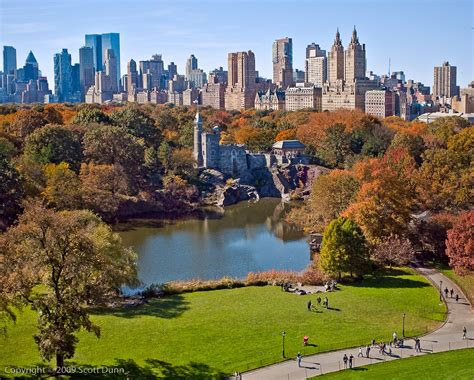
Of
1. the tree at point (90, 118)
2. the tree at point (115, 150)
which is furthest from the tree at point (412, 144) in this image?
the tree at point (90, 118)

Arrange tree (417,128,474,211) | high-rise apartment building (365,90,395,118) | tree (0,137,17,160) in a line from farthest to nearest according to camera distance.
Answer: high-rise apartment building (365,90,395,118), tree (0,137,17,160), tree (417,128,474,211)

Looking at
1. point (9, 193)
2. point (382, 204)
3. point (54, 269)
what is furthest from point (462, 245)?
point (9, 193)

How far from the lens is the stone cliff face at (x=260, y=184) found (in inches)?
2904

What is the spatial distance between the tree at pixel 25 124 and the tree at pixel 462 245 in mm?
52380

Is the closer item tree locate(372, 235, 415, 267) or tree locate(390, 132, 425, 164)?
tree locate(372, 235, 415, 267)

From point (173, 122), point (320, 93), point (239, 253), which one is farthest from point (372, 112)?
point (239, 253)

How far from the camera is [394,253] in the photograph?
1596 inches

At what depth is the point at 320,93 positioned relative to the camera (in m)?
157

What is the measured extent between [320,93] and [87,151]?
97444mm

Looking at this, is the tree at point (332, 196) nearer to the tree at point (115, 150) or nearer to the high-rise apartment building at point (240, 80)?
the tree at point (115, 150)

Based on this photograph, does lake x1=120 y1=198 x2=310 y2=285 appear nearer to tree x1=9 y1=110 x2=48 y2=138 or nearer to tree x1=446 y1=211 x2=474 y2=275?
tree x1=446 y1=211 x2=474 y2=275

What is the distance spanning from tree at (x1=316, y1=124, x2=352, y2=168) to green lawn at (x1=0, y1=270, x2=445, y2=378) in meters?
45.7

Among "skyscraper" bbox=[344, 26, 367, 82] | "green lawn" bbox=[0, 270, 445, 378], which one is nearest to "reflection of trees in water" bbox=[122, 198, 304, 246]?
"green lawn" bbox=[0, 270, 445, 378]

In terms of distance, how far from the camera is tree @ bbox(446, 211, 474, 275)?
35938 millimetres
